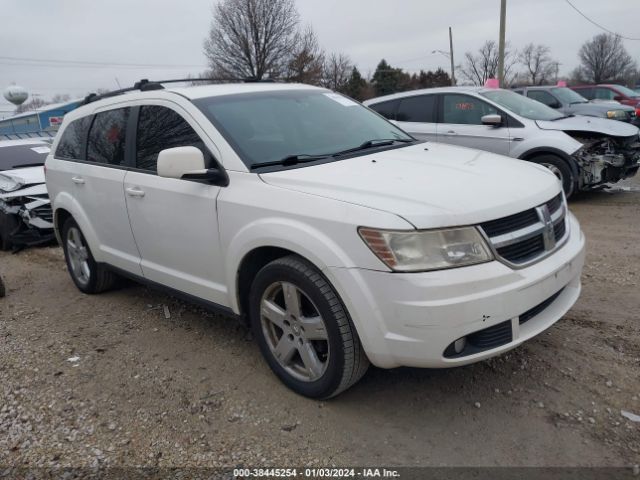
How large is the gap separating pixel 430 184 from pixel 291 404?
1.45 m

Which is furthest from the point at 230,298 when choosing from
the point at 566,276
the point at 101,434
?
the point at 566,276

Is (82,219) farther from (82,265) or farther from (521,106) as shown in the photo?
(521,106)

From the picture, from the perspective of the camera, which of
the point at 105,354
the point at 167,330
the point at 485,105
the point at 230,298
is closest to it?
the point at 230,298

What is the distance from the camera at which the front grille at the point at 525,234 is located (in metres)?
2.61

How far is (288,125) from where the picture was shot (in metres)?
3.62

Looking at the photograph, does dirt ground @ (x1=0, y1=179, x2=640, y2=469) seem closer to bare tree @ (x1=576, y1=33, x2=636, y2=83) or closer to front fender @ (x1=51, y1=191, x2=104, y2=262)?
front fender @ (x1=51, y1=191, x2=104, y2=262)

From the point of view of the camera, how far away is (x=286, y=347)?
10.2ft

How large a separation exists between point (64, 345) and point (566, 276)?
350cm

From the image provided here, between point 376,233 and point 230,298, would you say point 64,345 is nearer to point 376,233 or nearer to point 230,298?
point 230,298

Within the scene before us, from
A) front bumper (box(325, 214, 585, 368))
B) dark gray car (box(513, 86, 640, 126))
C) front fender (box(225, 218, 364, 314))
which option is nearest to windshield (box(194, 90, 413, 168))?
front fender (box(225, 218, 364, 314))

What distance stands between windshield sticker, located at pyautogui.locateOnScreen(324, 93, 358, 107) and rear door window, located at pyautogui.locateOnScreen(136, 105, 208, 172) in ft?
3.91

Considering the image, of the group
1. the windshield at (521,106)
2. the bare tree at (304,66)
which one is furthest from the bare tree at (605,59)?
the windshield at (521,106)

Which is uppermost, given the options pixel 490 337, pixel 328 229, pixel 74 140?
pixel 74 140

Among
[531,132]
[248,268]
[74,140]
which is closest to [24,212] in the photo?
[74,140]
